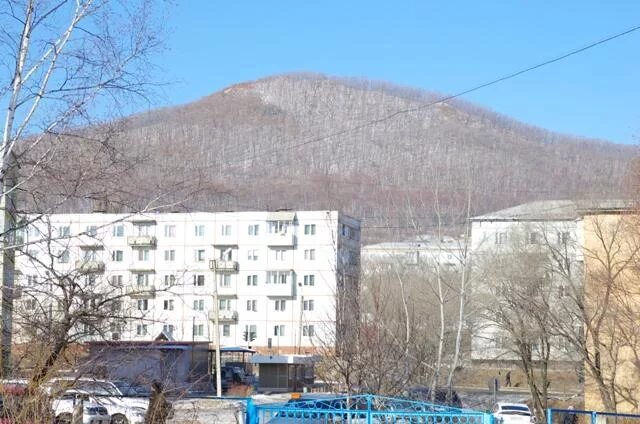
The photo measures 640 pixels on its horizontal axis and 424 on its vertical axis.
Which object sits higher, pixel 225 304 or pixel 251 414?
pixel 225 304

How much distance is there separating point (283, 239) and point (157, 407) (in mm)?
75465

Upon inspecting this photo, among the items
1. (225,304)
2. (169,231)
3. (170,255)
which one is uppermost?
(169,231)

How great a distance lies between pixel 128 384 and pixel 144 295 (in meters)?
1.69

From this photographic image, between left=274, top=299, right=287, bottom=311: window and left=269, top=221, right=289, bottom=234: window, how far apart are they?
21.6ft

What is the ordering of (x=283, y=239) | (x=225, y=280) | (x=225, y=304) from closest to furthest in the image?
1. (x=283, y=239)
2. (x=225, y=304)
3. (x=225, y=280)

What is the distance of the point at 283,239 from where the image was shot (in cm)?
8750

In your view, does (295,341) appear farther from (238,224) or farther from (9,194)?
(9,194)

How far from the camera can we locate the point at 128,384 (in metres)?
13.8

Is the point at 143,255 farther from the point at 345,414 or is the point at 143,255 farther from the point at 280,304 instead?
the point at 345,414

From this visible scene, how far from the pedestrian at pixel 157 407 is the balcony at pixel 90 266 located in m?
1.91

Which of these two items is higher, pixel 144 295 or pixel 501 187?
pixel 501 187

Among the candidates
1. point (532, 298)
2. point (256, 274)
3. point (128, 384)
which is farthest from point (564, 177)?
point (128, 384)

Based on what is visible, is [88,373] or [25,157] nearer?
[25,157]

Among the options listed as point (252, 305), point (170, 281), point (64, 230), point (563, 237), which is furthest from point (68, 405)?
point (252, 305)
